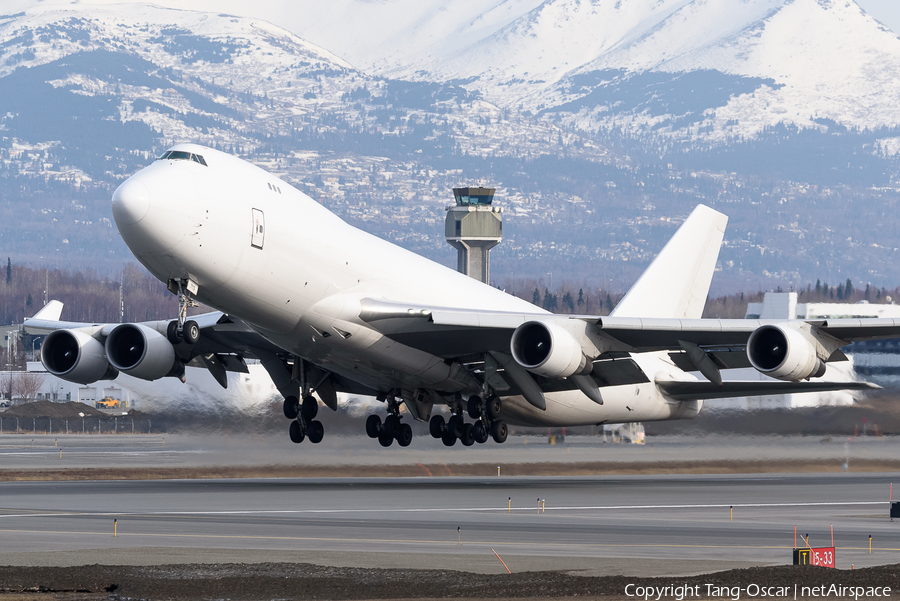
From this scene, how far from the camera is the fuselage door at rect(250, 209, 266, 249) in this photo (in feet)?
90.3

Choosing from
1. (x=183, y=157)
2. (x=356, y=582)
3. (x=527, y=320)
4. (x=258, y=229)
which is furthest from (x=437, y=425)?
(x=356, y=582)

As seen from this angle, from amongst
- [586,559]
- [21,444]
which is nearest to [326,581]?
[586,559]

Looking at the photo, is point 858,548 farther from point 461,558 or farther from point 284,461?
point 284,461

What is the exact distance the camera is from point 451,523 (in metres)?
31.0

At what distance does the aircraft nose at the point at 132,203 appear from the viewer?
25.3 meters

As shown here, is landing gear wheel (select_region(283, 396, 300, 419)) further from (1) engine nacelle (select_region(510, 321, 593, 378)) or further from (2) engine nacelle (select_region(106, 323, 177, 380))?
(1) engine nacelle (select_region(510, 321, 593, 378))

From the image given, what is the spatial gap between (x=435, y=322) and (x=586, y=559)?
876 cm

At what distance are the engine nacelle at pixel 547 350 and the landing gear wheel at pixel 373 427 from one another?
757 centimetres

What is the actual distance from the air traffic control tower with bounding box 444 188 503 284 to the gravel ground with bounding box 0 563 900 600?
406ft

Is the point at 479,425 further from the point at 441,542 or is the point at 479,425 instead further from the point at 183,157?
the point at 183,157

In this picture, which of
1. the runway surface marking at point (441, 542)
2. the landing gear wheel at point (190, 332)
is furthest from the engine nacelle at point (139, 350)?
the landing gear wheel at point (190, 332)

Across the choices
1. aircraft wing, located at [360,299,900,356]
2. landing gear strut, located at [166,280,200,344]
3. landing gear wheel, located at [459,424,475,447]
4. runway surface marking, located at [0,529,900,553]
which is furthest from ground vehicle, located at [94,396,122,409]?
landing gear strut, located at [166,280,200,344]

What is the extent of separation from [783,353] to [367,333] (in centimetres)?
1024

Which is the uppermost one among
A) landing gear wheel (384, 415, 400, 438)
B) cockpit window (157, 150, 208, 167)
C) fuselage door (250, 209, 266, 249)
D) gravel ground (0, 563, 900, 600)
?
cockpit window (157, 150, 208, 167)
